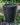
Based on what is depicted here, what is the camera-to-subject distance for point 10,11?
1.16m

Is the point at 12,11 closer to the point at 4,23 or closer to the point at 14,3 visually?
the point at 14,3

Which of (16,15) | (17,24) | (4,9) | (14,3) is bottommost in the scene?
(17,24)

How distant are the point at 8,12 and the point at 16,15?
151 millimetres

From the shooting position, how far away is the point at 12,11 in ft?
3.84

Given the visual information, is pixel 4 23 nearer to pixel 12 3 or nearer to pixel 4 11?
pixel 4 11

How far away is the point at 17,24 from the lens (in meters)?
1.18

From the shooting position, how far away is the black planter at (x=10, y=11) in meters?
1.13

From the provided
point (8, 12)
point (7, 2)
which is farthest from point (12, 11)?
point (7, 2)

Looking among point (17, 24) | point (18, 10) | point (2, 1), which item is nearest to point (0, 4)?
point (2, 1)

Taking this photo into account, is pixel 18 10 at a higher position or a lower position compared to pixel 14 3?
lower

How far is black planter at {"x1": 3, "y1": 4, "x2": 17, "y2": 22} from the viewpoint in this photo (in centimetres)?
113

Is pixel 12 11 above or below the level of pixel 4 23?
above

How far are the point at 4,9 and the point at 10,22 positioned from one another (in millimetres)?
254

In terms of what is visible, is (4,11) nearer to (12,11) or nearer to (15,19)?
(12,11)
